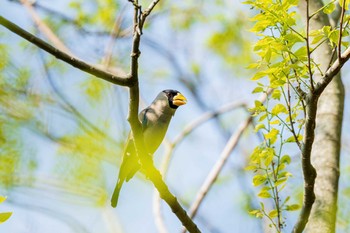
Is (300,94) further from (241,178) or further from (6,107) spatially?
(241,178)

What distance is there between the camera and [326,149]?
4.00m

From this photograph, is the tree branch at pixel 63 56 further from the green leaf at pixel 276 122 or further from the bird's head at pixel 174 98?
the bird's head at pixel 174 98

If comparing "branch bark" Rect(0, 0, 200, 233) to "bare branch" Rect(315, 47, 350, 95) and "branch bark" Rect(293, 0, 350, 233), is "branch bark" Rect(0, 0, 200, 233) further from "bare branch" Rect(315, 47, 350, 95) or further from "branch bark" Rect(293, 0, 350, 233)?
"bare branch" Rect(315, 47, 350, 95)

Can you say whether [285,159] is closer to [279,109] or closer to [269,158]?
[269,158]

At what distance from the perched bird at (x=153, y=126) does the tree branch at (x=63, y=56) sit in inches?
72.7

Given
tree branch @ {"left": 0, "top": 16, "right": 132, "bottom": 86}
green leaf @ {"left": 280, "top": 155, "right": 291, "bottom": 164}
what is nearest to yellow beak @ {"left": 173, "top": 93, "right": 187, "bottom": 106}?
green leaf @ {"left": 280, "top": 155, "right": 291, "bottom": 164}

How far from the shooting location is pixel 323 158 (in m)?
3.96

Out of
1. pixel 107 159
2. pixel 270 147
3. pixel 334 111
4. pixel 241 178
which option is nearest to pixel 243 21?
pixel 241 178

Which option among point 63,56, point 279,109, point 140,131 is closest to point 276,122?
point 279,109

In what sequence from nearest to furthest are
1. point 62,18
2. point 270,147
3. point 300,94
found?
point 300,94 < point 270,147 < point 62,18

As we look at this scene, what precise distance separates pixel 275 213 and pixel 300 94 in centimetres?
71

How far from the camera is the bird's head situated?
5.13m

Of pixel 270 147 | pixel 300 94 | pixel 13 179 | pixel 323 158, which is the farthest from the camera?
pixel 13 179

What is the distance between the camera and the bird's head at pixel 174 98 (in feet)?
16.8
